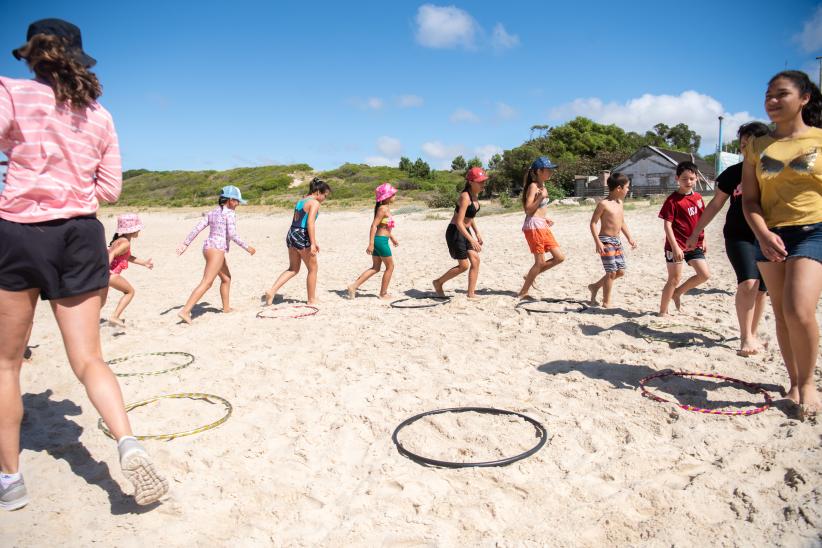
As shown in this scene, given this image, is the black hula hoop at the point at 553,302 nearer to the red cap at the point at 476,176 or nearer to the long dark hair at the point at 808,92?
the red cap at the point at 476,176

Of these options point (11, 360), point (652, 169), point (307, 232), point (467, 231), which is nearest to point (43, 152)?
point (11, 360)

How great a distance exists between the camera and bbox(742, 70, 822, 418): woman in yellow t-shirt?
386 cm

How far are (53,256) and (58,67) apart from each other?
0.97m

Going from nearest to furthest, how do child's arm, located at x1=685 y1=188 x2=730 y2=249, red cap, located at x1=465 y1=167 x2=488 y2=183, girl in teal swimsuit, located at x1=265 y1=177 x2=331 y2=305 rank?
child's arm, located at x1=685 y1=188 x2=730 y2=249
red cap, located at x1=465 y1=167 x2=488 y2=183
girl in teal swimsuit, located at x1=265 y1=177 x2=331 y2=305

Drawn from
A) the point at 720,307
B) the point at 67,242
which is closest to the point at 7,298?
the point at 67,242

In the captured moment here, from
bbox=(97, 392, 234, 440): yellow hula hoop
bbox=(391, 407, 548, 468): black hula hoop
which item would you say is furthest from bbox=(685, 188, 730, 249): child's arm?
bbox=(97, 392, 234, 440): yellow hula hoop

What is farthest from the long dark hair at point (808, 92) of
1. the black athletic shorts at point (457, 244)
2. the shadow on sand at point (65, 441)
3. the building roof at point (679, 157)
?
the building roof at point (679, 157)

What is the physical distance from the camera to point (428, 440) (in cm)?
411

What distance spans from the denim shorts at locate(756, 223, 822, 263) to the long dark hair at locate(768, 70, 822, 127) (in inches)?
31.7

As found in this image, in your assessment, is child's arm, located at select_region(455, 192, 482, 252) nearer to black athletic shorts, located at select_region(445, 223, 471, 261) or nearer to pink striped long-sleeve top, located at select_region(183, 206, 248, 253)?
black athletic shorts, located at select_region(445, 223, 471, 261)

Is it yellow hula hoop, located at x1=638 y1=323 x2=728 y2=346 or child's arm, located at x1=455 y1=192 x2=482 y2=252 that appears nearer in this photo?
yellow hula hoop, located at x1=638 y1=323 x2=728 y2=346

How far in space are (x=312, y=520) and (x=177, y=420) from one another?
6.12 ft

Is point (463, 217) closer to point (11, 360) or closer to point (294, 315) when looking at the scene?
point (294, 315)

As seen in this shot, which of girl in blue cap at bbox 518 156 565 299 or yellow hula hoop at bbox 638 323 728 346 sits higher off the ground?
girl in blue cap at bbox 518 156 565 299
